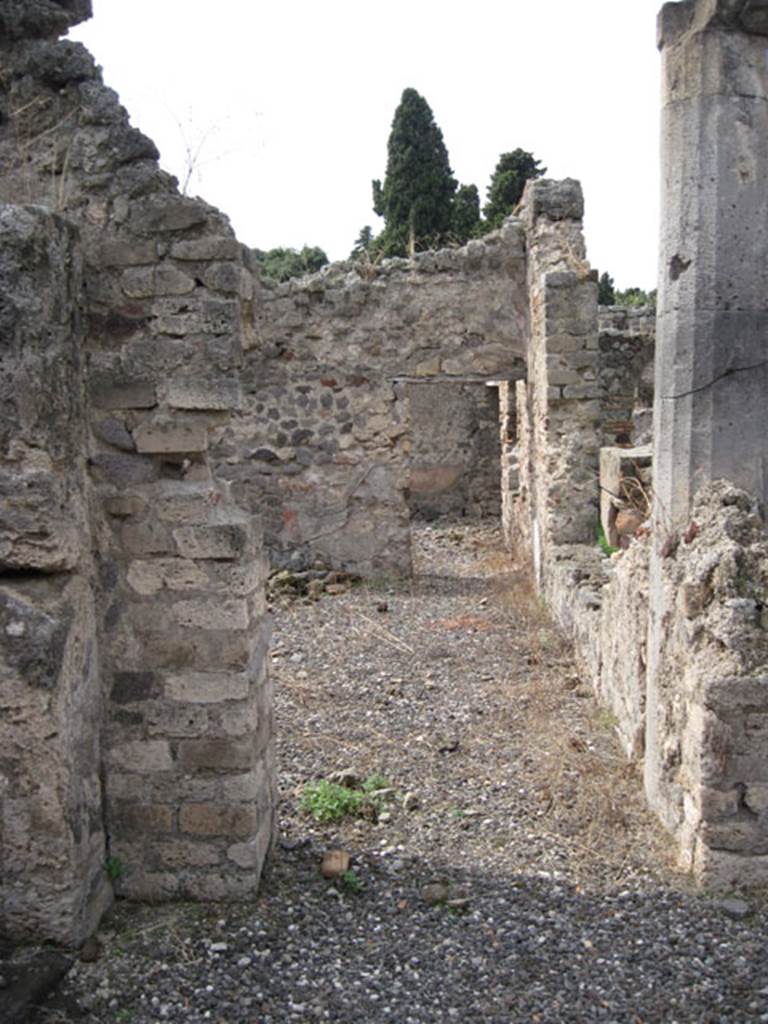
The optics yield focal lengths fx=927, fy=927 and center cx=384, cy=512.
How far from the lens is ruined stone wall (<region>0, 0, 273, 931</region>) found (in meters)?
3.23

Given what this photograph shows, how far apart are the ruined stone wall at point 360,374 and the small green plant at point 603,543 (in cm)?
→ 193

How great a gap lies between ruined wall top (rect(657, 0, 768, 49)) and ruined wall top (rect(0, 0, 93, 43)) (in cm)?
222

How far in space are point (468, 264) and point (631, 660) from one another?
5.44 m

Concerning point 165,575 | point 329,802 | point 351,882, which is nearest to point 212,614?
point 165,575

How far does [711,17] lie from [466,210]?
18781mm

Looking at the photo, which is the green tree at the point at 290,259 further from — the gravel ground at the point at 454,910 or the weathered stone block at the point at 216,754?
the weathered stone block at the point at 216,754

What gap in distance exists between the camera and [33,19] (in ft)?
10.9

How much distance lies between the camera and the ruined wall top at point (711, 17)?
3.34 meters

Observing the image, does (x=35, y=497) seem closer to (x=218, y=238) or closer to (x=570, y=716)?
(x=218, y=238)

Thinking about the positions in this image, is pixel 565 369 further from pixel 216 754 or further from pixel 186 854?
pixel 186 854

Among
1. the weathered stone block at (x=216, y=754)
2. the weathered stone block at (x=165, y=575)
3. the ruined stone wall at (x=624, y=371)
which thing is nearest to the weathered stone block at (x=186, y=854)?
the weathered stone block at (x=216, y=754)

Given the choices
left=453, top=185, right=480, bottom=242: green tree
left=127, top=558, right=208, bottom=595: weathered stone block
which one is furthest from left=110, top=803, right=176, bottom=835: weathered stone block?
left=453, top=185, right=480, bottom=242: green tree

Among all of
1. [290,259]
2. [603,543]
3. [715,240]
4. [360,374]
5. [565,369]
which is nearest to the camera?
[715,240]

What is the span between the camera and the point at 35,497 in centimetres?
296
